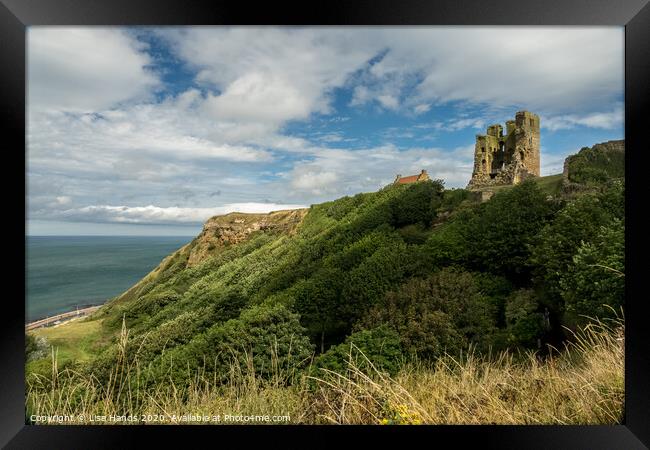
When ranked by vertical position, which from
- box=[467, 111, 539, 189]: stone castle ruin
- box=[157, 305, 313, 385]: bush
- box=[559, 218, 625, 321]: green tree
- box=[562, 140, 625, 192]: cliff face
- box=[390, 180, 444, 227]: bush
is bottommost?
box=[157, 305, 313, 385]: bush

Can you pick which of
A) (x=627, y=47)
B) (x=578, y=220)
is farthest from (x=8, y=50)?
(x=578, y=220)

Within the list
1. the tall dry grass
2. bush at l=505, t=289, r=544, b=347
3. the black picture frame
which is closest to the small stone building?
bush at l=505, t=289, r=544, b=347

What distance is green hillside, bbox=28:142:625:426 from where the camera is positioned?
344cm

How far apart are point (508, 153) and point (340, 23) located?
4.64 m

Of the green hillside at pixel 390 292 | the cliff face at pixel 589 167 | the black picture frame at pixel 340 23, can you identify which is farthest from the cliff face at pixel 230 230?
the black picture frame at pixel 340 23

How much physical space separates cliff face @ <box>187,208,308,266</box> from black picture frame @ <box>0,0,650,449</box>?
499 cm

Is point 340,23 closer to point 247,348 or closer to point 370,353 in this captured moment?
point 370,353

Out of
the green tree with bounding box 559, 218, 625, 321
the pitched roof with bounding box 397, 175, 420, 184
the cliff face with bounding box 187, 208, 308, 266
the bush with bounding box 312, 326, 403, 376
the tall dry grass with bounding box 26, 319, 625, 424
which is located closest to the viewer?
the tall dry grass with bounding box 26, 319, 625, 424

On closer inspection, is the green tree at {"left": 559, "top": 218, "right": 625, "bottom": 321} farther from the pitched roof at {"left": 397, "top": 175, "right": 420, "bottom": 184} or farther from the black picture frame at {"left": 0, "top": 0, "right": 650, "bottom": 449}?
the pitched roof at {"left": 397, "top": 175, "right": 420, "bottom": 184}

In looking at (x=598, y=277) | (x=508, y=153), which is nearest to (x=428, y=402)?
(x=598, y=277)

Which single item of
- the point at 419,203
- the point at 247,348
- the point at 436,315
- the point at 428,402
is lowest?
the point at 247,348

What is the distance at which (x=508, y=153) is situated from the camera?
18.6 ft

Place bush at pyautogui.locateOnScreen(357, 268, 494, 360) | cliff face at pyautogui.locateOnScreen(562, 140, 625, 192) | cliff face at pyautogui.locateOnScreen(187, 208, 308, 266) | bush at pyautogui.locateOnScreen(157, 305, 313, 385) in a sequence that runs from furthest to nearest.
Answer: cliff face at pyautogui.locateOnScreen(187, 208, 308, 266), cliff face at pyautogui.locateOnScreen(562, 140, 625, 192), bush at pyautogui.locateOnScreen(357, 268, 494, 360), bush at pyautogui.locateOnScreen(157, 305, 313, 385)

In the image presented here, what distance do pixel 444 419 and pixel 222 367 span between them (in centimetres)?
210
